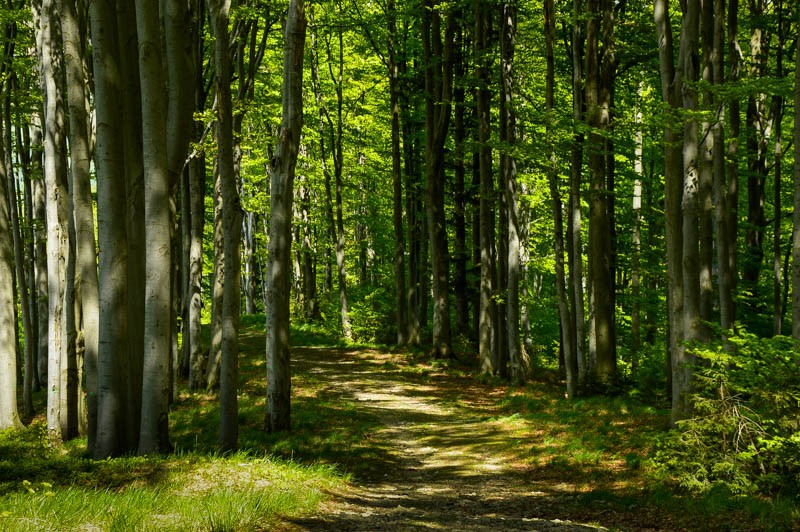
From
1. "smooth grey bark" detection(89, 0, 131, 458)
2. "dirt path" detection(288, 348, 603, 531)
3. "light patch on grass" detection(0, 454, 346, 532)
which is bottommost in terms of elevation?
"dirt path" detection(288, 348, 603, 531)

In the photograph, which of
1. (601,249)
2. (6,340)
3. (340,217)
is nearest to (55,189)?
(6,340)

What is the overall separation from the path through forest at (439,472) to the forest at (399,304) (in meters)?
0.11

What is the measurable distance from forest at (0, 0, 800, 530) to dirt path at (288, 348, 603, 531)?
10cm

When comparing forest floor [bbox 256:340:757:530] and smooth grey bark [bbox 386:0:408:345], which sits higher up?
smooth grey bark [bbox 386:0:408:345]

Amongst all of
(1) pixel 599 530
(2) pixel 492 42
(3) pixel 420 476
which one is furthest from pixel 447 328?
(1) pixel 599 530

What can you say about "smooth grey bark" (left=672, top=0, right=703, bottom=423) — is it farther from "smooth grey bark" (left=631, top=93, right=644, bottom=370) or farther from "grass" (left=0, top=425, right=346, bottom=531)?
"smooth grey bark" (left=631, top=93, right=644, bottom=370)

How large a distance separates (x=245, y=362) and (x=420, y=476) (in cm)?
1073

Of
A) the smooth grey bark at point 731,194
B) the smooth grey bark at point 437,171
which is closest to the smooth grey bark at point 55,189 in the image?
the smooth grey bark at point 437,171

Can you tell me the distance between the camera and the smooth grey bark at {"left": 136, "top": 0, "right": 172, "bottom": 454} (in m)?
7.99

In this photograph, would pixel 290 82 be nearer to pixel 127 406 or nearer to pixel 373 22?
pixel 127 406

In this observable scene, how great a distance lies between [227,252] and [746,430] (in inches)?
270

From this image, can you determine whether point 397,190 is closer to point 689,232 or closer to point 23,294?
point 23,294

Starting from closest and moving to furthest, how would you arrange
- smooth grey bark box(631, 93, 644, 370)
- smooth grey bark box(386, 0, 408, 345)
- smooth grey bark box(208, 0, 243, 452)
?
smooth grey bark box(208, 0, 243, 452), smooth grey bark box(631, 93, 644, 370), smooth grey bark box(386, 0, 408, 345)

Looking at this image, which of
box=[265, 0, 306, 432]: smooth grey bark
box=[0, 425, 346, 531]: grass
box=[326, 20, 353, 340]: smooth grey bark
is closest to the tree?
box=[265, 0, 306, 432]: smooth grey bark
